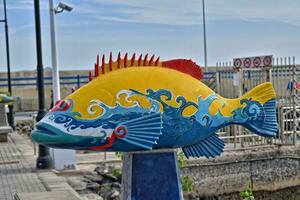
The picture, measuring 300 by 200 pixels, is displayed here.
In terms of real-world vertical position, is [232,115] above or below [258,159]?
above

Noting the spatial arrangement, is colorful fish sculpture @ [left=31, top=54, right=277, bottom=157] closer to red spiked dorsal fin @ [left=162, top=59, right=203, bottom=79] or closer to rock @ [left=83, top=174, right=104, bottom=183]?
red spiked dorsal fin @ [left=162, top=59, right=203, bottom=79]

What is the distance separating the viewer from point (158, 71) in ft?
17.7

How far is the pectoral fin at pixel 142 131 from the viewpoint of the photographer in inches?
201

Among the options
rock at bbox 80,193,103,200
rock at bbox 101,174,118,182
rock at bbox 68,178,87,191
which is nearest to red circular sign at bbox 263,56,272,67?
rock at bbox 101,174,118,182

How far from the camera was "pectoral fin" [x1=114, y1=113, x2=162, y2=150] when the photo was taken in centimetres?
511

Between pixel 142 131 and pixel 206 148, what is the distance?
847 mm

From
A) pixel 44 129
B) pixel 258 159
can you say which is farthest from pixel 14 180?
pixel 44 129

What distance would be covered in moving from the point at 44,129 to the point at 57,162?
22.7 ft

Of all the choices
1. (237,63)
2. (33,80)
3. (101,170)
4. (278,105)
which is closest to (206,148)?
(101,170)

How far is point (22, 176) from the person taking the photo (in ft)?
37.6

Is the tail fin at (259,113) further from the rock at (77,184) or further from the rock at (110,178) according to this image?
the rock at (110,178)

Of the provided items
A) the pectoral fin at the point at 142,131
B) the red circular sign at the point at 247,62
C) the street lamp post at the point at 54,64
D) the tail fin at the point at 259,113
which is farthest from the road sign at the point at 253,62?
the pectoral fin at the point at 142,131

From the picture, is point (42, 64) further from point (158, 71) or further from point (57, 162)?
point (158, 71)

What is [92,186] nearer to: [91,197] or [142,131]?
[91,197]
